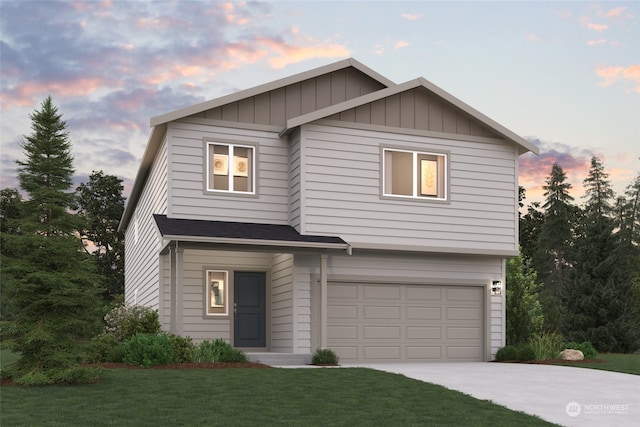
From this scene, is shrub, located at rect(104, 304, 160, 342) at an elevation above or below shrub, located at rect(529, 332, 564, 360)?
above

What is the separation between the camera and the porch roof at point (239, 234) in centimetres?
1800

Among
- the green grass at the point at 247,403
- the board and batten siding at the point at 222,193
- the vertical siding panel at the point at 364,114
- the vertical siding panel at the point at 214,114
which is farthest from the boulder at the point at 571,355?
the vertical siding panel at the point at 214,114

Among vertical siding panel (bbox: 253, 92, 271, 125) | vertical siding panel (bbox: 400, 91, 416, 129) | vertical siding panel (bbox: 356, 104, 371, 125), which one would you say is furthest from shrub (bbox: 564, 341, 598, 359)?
vertical siding panel (bbox: 253, 92, 271, 125)

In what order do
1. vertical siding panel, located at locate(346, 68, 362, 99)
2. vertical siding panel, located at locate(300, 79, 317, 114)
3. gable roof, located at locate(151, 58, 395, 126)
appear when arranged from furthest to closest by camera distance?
vertical siding panel, located at locate(346, 68, 362, 99) → vertical siding panel, located at locate(300, 79, 317, 114) → gable roof, located at locate(151, 58, 395, 126)

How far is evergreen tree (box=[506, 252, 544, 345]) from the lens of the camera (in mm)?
26062

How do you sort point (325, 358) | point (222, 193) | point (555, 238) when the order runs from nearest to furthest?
point (325, 358) < point (222, 193) < point (555, 238)

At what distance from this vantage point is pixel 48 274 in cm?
1292

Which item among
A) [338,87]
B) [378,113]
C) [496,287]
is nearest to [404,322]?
[496,287]

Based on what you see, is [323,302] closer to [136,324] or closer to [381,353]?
Answer: [381,353]

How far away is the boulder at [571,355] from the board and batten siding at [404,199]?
3.26 meters

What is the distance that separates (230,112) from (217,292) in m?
4.80

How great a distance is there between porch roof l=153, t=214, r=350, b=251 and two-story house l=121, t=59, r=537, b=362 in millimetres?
93

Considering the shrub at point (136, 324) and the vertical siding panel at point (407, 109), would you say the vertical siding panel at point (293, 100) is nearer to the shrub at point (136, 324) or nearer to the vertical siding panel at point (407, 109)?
the vertical siding panel at point (407, 109)

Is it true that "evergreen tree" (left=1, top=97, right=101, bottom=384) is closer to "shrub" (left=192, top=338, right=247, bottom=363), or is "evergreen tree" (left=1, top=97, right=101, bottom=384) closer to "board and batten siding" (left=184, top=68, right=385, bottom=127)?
"shrub" (left=192, top=338, right=247, bottom=363)
